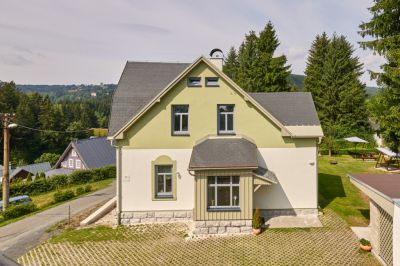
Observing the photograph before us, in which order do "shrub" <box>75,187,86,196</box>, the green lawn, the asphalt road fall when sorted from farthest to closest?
"shrub" <box>75,187,86,196</box> < the green lawn < the asphalt road

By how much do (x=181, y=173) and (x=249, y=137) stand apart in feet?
15.1

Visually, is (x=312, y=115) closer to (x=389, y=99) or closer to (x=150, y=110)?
(x=389, y=99)

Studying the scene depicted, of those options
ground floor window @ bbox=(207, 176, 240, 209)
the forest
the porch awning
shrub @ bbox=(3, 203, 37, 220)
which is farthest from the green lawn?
the forest

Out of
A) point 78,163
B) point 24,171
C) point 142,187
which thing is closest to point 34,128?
point 24,171

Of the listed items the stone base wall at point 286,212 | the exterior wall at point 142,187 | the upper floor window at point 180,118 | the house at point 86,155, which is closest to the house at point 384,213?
the stone base wall at point 286,212

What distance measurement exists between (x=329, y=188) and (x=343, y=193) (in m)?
1.43

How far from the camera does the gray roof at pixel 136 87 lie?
61.9 ft

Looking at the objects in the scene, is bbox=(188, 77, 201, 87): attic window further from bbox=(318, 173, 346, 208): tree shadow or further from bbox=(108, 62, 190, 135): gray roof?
bbox=(318, 173, 346, 208): tree shadow

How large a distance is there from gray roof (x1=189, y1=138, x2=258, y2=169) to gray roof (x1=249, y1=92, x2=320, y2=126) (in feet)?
10.5

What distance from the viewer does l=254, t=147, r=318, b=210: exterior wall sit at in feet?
59.2

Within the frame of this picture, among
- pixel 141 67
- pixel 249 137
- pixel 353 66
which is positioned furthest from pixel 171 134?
pixel 353 66

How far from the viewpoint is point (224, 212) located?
1606 cm

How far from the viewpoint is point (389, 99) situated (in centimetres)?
2312

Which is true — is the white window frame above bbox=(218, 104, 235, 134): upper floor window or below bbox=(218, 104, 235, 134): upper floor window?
below
